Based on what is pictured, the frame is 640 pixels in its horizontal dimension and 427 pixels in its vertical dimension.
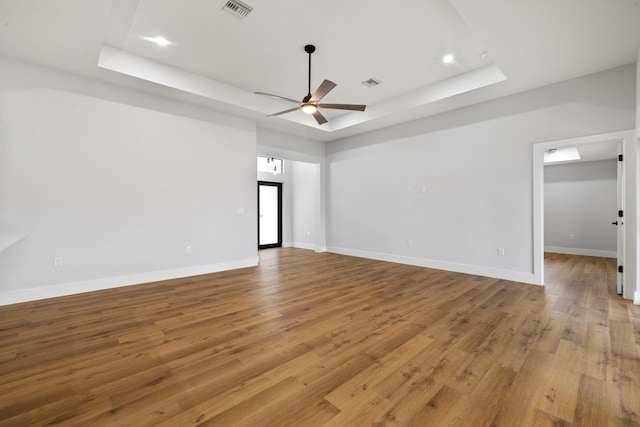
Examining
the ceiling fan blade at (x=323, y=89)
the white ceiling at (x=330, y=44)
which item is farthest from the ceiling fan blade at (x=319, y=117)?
the white ceiling at (x=330, y=44)

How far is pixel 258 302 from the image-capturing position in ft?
11.5

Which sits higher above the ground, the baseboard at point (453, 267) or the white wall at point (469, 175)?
the white wall at point (469, 175)

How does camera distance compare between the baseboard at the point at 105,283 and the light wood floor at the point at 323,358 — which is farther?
the baseboard at the point at 105,283

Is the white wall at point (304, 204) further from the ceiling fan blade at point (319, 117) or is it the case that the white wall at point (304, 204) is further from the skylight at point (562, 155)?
the skylight at point (562, 155)

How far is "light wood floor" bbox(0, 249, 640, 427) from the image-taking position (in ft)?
5.23

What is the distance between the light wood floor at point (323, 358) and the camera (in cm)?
Result: 159

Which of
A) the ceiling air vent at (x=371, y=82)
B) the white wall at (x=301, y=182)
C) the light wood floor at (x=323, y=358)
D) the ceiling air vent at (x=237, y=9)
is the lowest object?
the light wood floor at (x=323, y=358)

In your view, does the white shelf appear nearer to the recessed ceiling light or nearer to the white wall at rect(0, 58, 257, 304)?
the white wall at rect(0, 58, 257, 304)

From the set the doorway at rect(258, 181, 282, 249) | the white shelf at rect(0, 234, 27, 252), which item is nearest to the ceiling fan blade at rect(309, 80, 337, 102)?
the white shelf at rect(0, 234, 27, 252)

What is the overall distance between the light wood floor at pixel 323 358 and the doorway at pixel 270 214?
4899 mm

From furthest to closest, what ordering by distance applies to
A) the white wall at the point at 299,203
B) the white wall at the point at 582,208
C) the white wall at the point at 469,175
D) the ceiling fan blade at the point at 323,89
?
the white wall at the point at 299,203 < the white wall at the point at 582,208 < the white wall at the point at 469,175 < the ceiling fan blade at the point at 323,89

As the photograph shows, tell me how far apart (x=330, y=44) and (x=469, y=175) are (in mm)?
3343

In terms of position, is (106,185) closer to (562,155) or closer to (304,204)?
(304,204)

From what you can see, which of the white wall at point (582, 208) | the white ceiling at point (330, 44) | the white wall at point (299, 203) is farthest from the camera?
the white wall at point (299, 203)
